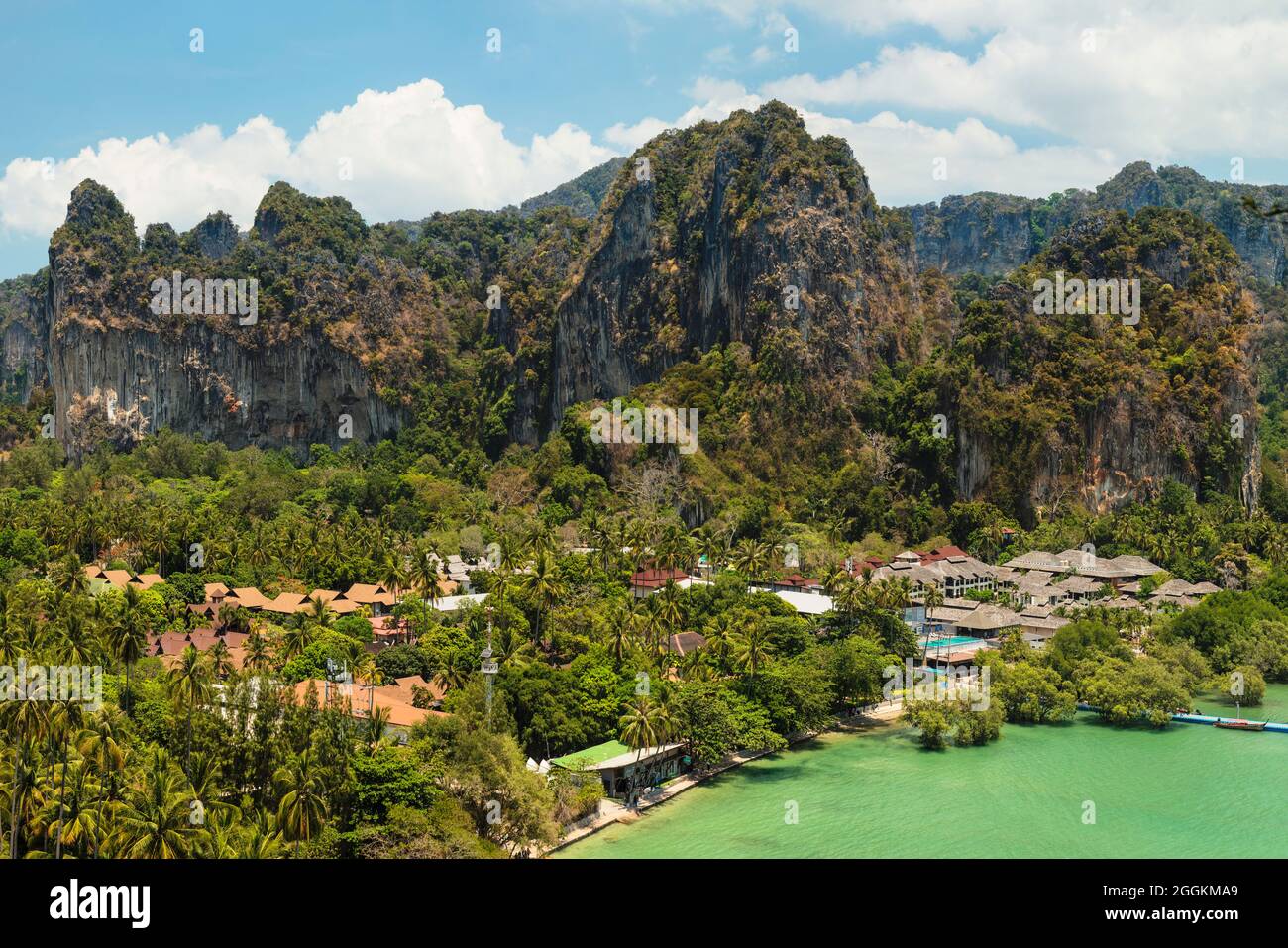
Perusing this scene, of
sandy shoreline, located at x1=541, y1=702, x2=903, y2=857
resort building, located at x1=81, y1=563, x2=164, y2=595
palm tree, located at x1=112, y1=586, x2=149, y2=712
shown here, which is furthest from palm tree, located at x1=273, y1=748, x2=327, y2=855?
resort building, located at x1=81, y1=563, x2=164, y2=595

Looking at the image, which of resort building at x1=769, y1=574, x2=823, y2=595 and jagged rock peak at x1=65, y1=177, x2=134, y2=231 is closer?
resort building at x1=769, y1=574, x2=823, y2=595

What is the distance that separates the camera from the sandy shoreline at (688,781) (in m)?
27.8

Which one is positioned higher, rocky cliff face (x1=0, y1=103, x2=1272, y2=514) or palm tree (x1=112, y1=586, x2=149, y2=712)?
rocky cliff face (x1=0, y1=103, x2=1272, y2=514)

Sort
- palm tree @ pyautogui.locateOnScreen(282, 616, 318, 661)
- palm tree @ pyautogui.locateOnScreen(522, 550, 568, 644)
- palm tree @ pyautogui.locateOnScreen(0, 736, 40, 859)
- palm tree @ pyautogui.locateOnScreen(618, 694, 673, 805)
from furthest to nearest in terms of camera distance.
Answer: palm tree @ pyautogui.locateOnScreen(522, 550, 568, 644) → palm tree @ pyautogui.locateOnScreen(282, 616, 318, 661) → palm tree @ pyautogui.locateOnScreen(618, 694, 673, 805) → palm tree @ pyautogui.locateOnScreen(0, 736, 40, 859)

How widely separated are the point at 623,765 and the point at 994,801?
10130 mm

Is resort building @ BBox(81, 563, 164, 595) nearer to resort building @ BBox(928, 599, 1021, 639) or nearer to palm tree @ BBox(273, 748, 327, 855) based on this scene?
palm tree @ BBox(273, 748, 327, 855)

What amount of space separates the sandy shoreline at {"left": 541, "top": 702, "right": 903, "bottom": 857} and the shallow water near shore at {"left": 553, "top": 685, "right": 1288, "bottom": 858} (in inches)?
12.7

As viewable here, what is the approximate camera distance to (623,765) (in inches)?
1209

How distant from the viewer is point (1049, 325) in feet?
247

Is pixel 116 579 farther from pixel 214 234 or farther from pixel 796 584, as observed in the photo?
pixel 214 234

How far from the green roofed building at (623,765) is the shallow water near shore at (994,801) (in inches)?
45.6

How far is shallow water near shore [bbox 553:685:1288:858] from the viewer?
89.4ft

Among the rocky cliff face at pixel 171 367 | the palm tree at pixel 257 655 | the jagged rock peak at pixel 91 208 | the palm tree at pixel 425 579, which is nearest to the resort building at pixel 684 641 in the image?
the palm tree at pixel 425 579
